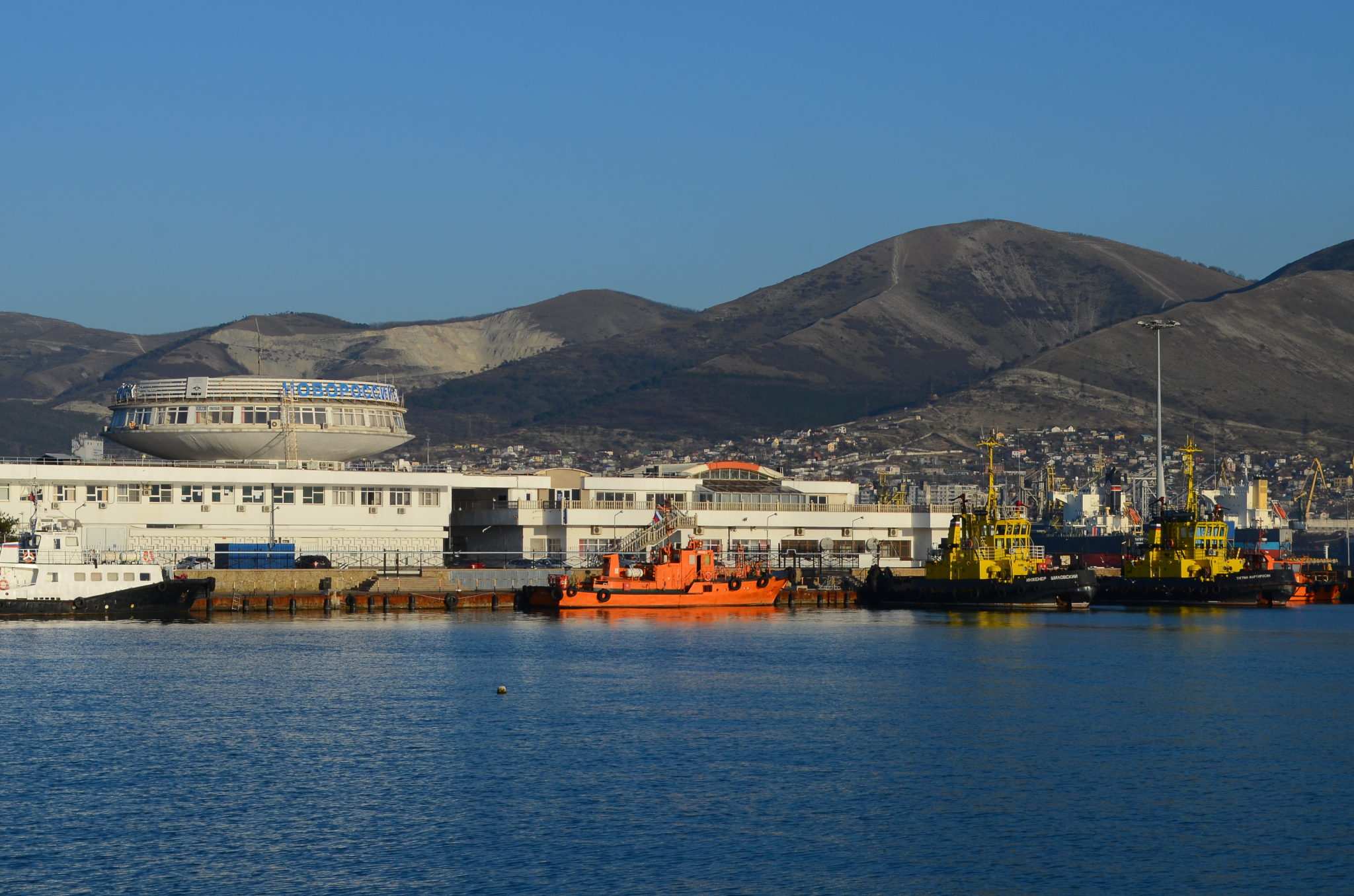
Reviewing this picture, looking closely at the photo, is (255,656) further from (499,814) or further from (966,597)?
(966,597)

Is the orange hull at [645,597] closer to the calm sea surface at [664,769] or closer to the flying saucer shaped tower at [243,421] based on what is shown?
the flying saucer shaped tower at [243,421]

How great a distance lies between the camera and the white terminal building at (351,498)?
108m

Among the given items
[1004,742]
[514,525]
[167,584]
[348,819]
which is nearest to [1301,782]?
[1004,742]

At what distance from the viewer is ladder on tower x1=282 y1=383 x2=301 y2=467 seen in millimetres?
114938

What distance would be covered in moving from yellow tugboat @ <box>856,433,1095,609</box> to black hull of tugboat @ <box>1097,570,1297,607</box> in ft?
24.6

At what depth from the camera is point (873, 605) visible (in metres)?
114

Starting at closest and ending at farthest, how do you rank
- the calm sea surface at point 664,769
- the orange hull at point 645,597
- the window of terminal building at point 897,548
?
the calm sea surface at point 664,769, the orange hull at point 645,597, the window of terminal building at point 897,548

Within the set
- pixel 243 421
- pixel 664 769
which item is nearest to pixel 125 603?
pixel 243 421

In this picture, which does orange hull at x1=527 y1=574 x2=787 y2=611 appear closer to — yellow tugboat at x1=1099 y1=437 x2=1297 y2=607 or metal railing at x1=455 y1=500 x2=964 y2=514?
metal railing at x1=455 y1=500 x2=964 y2=514

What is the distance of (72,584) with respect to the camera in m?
87.8

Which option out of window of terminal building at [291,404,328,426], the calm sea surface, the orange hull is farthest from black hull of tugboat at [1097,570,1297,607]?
window of terminal building at [291,404,328,426]

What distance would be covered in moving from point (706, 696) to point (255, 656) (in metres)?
20.8

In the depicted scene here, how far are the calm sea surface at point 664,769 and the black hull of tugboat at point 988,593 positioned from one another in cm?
3133

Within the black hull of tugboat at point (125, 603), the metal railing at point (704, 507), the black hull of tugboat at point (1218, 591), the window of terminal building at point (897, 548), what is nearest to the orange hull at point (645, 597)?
the metal railing at point (704, 507)
